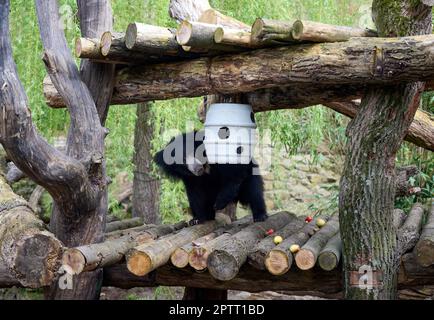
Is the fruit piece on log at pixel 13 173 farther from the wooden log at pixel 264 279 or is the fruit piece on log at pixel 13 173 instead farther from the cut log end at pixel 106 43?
the cut log end at pixel 106 43

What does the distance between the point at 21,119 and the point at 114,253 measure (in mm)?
1003

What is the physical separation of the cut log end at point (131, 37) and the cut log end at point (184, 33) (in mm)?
252

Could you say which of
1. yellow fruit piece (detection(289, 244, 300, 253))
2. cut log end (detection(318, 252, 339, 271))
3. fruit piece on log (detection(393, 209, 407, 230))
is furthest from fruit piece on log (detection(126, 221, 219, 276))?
fruit piece on log (detection(393, 209, 407, 230))

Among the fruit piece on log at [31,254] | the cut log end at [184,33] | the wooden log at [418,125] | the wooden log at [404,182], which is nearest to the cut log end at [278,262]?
the fruit piece on log at [31,254]

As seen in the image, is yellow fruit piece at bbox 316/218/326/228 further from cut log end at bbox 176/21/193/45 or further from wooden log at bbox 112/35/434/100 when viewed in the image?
cut log end at bbox 176/21/193/45

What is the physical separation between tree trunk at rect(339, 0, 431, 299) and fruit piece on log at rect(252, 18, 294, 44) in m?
0.52

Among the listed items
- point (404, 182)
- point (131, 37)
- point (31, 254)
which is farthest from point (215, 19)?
point (404, 182)

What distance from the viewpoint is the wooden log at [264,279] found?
3471 mm

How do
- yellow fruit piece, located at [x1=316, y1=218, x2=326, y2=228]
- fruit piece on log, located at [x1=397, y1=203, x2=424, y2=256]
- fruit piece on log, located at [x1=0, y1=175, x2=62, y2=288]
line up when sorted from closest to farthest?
fruit piece on log, located at [x1=0, y1=175, x2=62, y2=288], fruit piece on log, located at [x1=397, y1=203, x2=424, y2=256], yellow fruit piece, located at [x1=316, y1=218, x2=326, y2=228]

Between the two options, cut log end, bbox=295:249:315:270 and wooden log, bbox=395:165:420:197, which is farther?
wooden log, bbox=395:165:420:197

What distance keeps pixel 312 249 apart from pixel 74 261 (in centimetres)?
129

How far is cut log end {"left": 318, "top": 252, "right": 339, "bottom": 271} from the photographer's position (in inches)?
133

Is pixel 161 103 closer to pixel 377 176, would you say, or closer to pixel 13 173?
pixel 13 173

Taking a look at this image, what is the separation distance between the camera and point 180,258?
3.49 m
